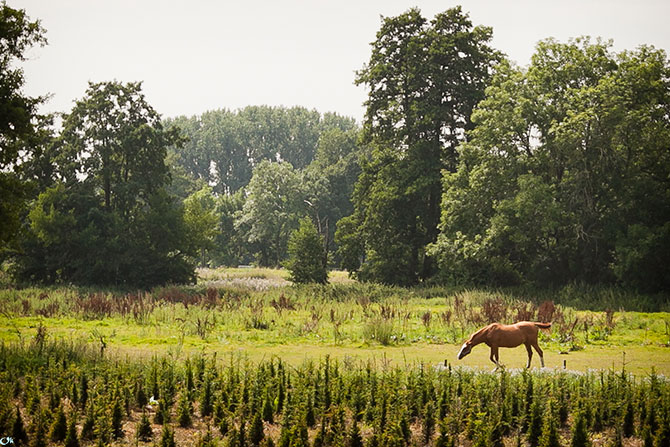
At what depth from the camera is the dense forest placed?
2920cm

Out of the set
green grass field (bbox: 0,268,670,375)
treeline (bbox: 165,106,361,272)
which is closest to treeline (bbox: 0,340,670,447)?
green grass field (bbox: 0,268,670,375)

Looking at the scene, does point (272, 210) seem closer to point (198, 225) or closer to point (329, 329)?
point (198, 225)

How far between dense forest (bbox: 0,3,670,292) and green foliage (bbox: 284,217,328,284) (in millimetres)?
132

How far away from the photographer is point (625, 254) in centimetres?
2745

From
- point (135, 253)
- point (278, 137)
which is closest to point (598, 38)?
point (135, 253)

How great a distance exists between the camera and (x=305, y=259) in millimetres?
37625

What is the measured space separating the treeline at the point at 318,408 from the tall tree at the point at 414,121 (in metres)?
26.7

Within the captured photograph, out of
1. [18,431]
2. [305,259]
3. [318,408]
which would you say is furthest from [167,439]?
[305,259]

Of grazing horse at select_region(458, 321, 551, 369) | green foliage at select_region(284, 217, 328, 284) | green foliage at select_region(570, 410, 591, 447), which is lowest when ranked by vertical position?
green foliage at select_region(570, 410, 591, 447)

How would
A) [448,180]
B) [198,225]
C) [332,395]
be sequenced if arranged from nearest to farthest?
1. [332,395]
2. [448,180]
3. [198,225]

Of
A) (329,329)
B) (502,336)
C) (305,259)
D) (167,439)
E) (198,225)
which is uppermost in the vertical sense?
(198,225)

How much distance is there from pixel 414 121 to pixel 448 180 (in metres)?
5.45

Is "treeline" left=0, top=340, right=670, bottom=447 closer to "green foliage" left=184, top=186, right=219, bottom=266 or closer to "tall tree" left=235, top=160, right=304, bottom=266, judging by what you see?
"green foliage" left=184, top=186, right=219, bottom=266

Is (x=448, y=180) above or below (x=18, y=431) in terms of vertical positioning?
above
